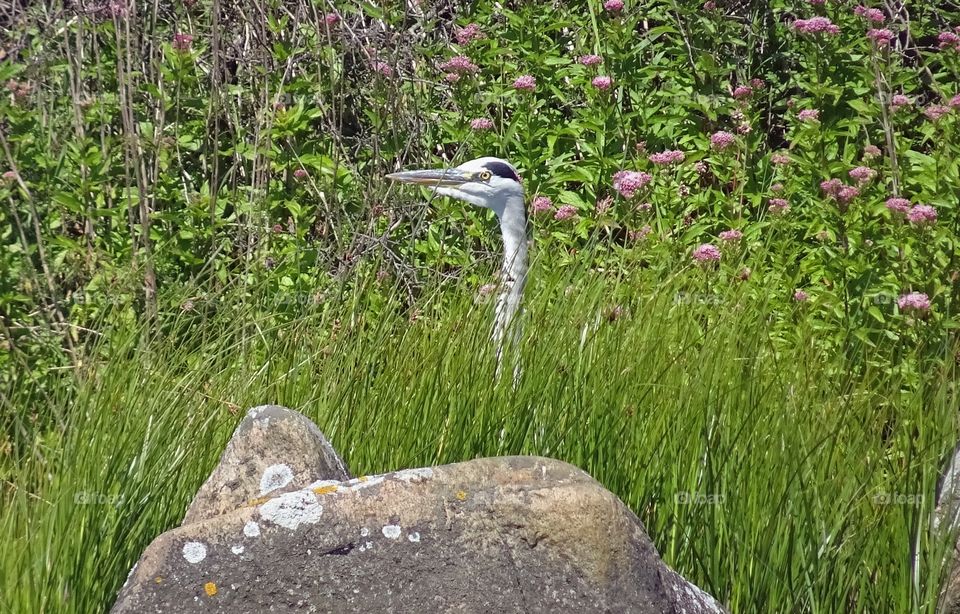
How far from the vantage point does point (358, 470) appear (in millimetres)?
3100

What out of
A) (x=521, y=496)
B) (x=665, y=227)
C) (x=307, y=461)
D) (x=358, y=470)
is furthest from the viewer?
(x=665, y=227)

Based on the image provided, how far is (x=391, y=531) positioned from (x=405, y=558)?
50 millimetres

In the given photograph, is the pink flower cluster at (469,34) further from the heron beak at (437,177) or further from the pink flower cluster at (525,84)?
the heron beak at (437,177)

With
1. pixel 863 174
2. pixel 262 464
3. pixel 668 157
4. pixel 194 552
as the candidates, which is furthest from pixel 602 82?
pixel 194 552

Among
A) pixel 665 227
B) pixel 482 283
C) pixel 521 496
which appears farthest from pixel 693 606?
pixel 665 227

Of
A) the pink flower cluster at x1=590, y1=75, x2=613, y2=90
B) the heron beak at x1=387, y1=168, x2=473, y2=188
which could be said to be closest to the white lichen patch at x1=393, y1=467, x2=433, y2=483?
the heron beak at x1=387, y1=168, x2=473, y2=188

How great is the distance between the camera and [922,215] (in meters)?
3.69

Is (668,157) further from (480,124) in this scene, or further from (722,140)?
(480,124)

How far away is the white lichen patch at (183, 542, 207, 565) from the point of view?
1975mm

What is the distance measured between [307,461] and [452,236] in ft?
8.42

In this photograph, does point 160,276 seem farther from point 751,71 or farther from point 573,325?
point 751,71

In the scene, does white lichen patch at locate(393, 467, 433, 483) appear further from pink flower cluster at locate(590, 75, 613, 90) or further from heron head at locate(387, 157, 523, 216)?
pink flower cluster at locate(590, 75, 613, 90)

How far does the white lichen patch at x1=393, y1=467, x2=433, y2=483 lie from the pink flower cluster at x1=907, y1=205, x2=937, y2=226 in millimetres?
2205

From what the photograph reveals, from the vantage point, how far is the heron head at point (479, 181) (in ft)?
13.1
